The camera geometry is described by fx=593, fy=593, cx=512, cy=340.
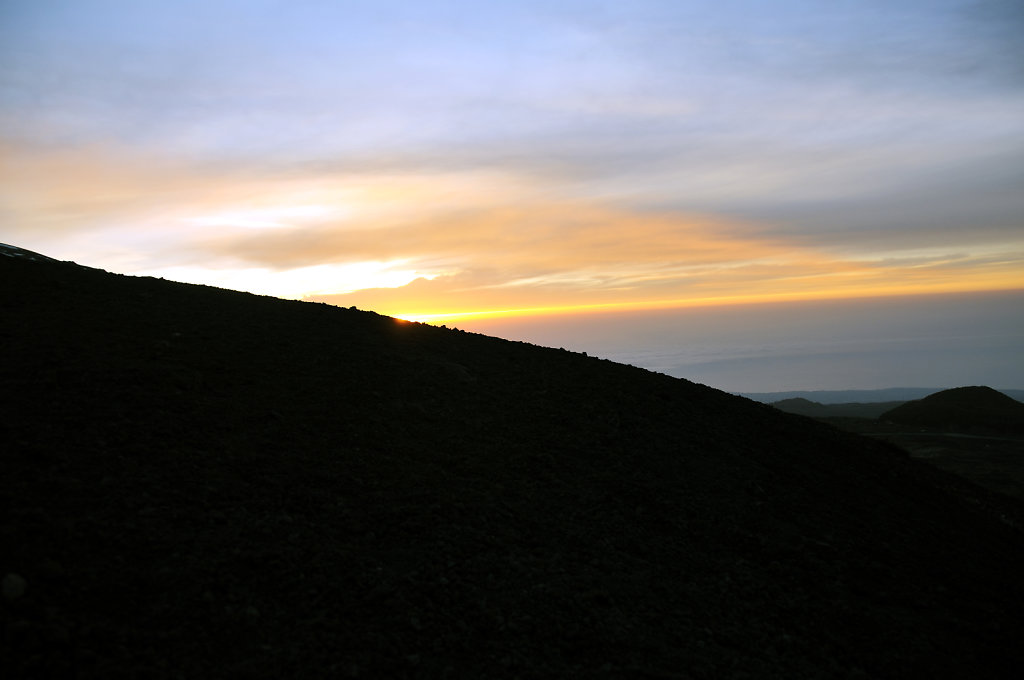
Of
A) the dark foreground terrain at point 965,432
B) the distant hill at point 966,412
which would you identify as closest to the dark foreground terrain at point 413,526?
the dark foreground terrain at point 965,432

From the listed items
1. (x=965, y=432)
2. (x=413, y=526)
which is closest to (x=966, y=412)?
(x=965, y=432)

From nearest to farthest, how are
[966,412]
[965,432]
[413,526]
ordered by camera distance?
[413,526] → [965,432] → [966,412]

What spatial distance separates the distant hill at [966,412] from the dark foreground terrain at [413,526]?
40.8 metres

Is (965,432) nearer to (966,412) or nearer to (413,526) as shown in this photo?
(966,412)

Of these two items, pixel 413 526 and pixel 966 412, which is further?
pixel 966 412

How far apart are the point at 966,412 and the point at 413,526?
5964 cm

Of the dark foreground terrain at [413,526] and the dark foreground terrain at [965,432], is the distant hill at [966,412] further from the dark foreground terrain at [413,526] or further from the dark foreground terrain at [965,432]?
the dark foreground terrain at [413,526]

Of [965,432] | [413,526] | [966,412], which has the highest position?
[966,412]

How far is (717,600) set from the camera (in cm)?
903

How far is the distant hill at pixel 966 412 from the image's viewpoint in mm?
49156

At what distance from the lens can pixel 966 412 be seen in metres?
51.9

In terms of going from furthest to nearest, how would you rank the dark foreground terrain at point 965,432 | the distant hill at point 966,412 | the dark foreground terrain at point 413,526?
the distant hill at point 966,412 < the dark foreground terrain at point 965,432 < the dark foreground terrain at point 413,526

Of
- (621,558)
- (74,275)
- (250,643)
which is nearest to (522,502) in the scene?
(621,558)

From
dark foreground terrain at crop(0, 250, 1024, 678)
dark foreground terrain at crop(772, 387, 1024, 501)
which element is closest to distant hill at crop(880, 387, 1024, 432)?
dark foreground terrain at crop(772, 387, 1024, 501)
